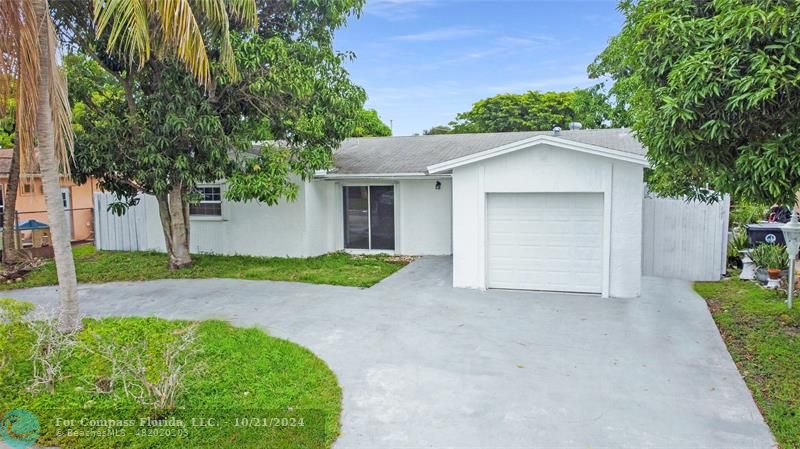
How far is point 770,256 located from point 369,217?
9063 mm

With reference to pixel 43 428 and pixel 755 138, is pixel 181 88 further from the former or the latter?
pixel 755 138

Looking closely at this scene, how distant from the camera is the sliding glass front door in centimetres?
1439

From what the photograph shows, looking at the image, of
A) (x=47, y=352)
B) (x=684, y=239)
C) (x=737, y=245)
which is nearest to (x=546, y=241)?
(x=684, y=239)

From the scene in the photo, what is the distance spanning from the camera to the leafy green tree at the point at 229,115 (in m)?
10.1

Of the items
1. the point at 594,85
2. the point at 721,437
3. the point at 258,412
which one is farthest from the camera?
the point at 594,85

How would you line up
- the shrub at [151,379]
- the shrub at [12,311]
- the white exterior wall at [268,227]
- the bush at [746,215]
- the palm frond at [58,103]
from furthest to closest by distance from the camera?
the white exterior wall at [268,227]
the bush at [746,215]
the palm frond at [58,103]
the shrub at [12,311]
the shrub at [151,379]

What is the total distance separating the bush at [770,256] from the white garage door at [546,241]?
3342 millimetres

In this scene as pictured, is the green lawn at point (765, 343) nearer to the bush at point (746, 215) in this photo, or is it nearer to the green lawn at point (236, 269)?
the bush at point (746, 215)

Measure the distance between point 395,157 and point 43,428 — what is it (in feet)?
37.5

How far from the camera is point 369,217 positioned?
14539 millimetres

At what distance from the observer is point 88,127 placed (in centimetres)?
1121

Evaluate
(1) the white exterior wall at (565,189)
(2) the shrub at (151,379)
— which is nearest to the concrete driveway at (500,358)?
(1) the white exterior wall at (565,189)

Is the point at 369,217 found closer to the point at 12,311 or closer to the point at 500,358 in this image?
the point at 500,358

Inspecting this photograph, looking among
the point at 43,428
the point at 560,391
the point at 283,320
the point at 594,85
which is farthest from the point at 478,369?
the point at 594,85
